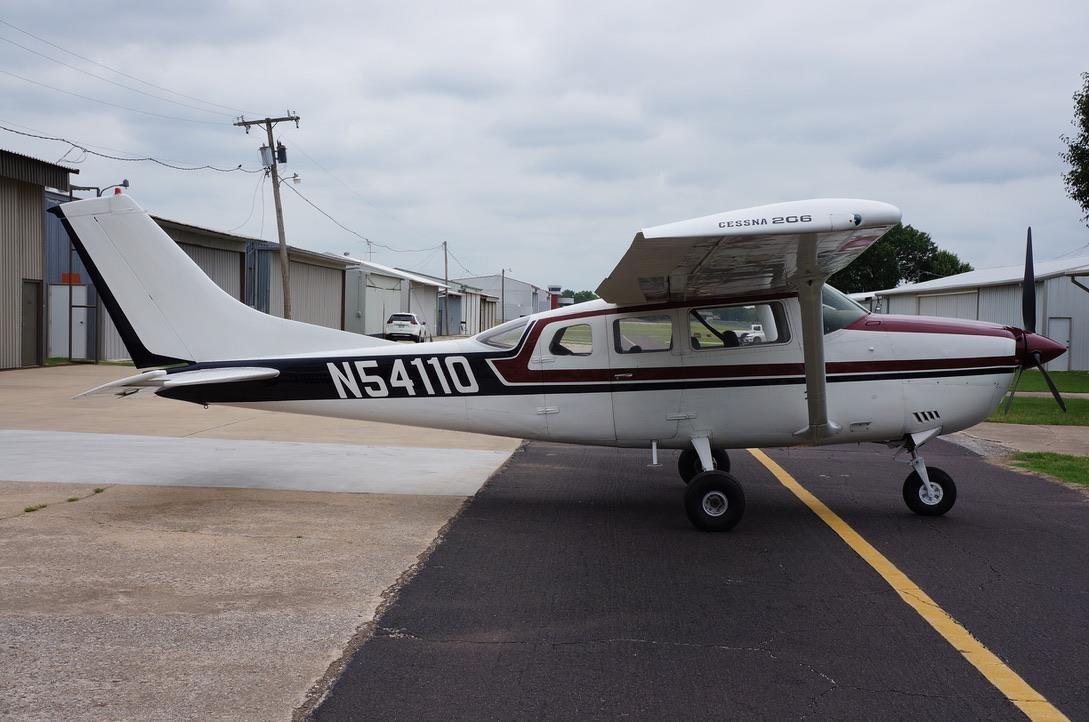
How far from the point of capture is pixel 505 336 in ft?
27.5

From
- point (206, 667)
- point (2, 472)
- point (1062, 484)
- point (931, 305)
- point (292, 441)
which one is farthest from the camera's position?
point (931, 305)

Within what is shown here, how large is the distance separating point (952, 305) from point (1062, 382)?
17.1 meters

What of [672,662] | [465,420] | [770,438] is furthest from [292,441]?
[672,662]

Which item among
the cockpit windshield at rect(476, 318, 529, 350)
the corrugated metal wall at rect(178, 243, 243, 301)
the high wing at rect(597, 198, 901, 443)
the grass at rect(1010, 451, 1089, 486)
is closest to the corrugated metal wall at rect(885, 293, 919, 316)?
the corrugated metal wall at rect(178, 243, 243, 301)

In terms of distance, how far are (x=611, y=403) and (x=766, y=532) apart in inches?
69.7

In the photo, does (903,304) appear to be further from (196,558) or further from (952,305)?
(196,558)

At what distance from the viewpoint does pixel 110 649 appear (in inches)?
170

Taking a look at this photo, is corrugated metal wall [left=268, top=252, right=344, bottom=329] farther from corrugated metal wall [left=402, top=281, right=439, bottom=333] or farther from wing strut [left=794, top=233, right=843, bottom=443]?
wing strut [left=794, top=233, right=843, bottom=443]

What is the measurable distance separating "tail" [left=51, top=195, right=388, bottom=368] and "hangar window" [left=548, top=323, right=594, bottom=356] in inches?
76.2

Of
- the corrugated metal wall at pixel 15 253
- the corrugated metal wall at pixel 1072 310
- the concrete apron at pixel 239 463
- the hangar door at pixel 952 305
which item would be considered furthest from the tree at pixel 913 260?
the concrete apron at pixel 239 463

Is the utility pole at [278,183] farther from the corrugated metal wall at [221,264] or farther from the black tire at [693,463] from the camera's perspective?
the black tire at [693,463]

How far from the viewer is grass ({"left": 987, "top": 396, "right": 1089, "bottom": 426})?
16.4 m

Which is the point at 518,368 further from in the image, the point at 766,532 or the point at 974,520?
the point at 974,520

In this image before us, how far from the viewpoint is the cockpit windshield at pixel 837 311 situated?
7984 mm
